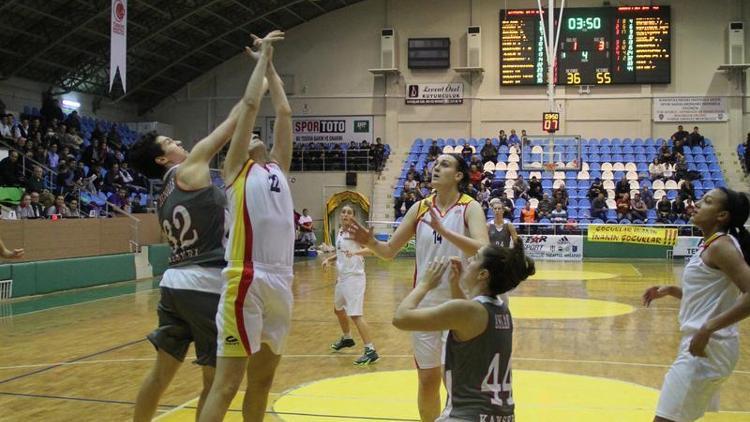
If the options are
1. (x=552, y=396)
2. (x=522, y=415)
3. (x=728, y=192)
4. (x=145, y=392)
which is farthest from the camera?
(x=552, y=396)

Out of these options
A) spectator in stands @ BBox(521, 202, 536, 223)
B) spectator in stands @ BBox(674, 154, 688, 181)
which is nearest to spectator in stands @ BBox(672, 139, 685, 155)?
spectator in stands @ BBox(674, 154, 688, 181)

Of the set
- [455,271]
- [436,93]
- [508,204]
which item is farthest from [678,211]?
[455,271]

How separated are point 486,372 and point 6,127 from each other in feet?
71.5

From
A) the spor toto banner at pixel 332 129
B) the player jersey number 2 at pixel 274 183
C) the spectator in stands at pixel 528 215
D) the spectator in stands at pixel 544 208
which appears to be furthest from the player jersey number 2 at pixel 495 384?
the spor toto banner at pixel 332 129

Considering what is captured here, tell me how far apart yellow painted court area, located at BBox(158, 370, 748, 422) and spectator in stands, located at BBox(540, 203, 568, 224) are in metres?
17.3

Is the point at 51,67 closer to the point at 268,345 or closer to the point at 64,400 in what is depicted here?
the point at 64,400

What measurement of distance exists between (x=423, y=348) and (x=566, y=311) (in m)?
8.33

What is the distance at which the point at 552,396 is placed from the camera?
6949 millimetres

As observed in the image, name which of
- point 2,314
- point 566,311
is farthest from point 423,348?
point 2,314

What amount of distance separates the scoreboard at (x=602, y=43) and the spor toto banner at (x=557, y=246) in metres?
8.11

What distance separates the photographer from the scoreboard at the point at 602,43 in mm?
29203

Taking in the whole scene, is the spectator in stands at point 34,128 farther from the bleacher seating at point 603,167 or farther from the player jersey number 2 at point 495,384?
the player jersey number 2 at point 495,384

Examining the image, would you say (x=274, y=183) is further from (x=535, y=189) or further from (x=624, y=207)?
(x=535, y=189)

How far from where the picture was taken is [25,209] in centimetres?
1780
